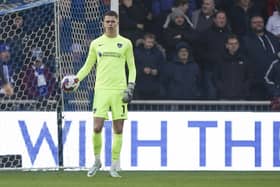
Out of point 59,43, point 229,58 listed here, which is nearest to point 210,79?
point 229,58

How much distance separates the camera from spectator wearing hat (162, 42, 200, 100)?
1673 cm

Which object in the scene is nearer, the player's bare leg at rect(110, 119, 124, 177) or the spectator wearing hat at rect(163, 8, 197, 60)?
the player's bare leg at rect(110, 119, 124, 177)

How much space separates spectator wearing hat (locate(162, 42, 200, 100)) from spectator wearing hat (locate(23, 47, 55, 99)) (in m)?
1.97

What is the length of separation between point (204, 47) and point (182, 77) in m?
0.99

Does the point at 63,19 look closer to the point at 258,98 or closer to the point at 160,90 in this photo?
the point at 160,90

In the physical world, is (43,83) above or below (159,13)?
below

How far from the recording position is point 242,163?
1595 cm

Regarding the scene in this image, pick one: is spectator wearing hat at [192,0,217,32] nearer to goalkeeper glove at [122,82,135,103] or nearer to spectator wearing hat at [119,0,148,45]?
spectator wearing hat at [119,0,148,45]

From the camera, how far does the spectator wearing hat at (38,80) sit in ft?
52.9

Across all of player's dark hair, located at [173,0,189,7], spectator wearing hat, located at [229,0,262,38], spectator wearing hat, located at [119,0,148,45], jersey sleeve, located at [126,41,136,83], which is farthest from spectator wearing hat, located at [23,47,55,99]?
spectator wearing hat, located at [229,0,262,38]

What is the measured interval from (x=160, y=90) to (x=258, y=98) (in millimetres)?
1719

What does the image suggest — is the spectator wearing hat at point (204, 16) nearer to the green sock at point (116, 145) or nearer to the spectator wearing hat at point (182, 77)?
the spectator wearing hat at point (182, 77)

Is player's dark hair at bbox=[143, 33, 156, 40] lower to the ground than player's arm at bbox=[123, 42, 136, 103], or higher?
higher

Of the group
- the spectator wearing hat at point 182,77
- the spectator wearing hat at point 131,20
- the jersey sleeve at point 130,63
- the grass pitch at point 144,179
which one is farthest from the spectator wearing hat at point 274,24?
the jersey sleeve at point 130,63
